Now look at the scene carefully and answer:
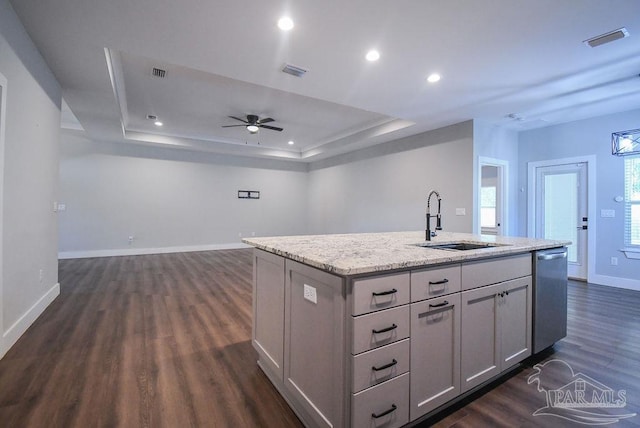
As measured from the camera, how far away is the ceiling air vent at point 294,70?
3.15m

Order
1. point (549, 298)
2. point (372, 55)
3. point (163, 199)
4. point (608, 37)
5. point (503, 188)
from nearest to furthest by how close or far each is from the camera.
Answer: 1. point (549, 298)
2. point (608, 37)
3. point (372, 55)
4. point (503, 188)
5. point (163, 199)

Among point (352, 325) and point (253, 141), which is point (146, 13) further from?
point (253, 141)

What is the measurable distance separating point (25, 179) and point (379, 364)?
11.3ft

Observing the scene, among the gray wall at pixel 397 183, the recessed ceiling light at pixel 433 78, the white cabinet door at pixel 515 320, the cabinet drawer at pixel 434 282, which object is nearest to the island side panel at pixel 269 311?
the cabinet drawer at pixel 434 282

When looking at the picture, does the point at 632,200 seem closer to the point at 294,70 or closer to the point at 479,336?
the point at 479,336

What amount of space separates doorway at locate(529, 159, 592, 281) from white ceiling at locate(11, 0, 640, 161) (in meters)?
0.90

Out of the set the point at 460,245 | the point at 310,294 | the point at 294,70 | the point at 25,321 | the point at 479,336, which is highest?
the point at 294,70

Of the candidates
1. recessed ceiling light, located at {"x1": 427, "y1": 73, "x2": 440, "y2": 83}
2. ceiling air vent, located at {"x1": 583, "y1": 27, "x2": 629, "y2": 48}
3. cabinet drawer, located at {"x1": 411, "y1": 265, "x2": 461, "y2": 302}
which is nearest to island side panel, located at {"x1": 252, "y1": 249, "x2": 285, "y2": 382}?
cabinet drawer, located at {"x1": 411, "y1": 265, "x2": 461, "y2": 302}

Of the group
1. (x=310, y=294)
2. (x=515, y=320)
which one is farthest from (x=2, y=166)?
(x=515, y=320)

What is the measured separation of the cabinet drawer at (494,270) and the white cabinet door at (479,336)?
48 mm

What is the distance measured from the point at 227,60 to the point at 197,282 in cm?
326

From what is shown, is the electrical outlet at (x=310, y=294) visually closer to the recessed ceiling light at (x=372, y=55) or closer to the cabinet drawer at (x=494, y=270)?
the cabinet drawer at (x=494, y=270)

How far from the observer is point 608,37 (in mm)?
2584

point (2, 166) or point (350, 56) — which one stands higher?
point (350, 56)
